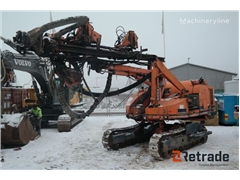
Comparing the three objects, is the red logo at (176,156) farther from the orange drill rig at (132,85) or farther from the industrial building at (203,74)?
the industrial building at (203,74)

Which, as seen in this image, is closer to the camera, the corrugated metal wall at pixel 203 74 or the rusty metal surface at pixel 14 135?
the rusty metal surface at pixel 14 135

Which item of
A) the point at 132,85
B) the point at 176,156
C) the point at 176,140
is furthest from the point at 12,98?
the point at 176,156

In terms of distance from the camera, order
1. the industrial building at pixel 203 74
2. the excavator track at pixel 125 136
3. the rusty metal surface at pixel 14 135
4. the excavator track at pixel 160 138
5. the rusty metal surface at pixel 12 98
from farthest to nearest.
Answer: the rusty metal surface at pixel 12 98 → the industrial building at pixel 203 74 → the rusty metal surface at pixel 14 135 → the excavator track at pixel 125 136 → the excavator track at pixel 160 138

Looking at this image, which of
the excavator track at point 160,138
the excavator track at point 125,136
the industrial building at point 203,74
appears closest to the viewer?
the excavator track at point 160,138

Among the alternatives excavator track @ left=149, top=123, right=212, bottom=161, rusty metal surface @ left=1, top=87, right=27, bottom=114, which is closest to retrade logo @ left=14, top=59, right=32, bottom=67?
rusty metal surface @ left=1, top=87, right=27, bottom=114

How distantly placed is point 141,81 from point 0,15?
10.9 ft

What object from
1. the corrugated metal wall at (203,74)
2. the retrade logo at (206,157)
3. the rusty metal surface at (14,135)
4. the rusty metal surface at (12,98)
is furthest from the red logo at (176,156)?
the rusty metal surface at (12,98)

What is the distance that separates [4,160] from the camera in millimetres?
5738

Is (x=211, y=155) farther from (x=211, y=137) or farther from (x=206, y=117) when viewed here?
(x=211, y=137)

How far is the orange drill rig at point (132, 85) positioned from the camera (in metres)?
4.77

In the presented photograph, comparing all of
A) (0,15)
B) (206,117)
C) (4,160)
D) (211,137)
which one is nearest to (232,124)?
(211,137)

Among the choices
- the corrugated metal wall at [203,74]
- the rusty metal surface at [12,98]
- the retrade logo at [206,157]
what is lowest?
the retrade logo at [206,157]

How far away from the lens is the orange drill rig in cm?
477

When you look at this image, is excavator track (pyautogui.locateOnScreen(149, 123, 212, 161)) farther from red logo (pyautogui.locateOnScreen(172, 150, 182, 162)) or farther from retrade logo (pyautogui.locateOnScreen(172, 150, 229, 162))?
retrade logo (pyautogui.locateOnScreen(172, 150, 229, 162))
